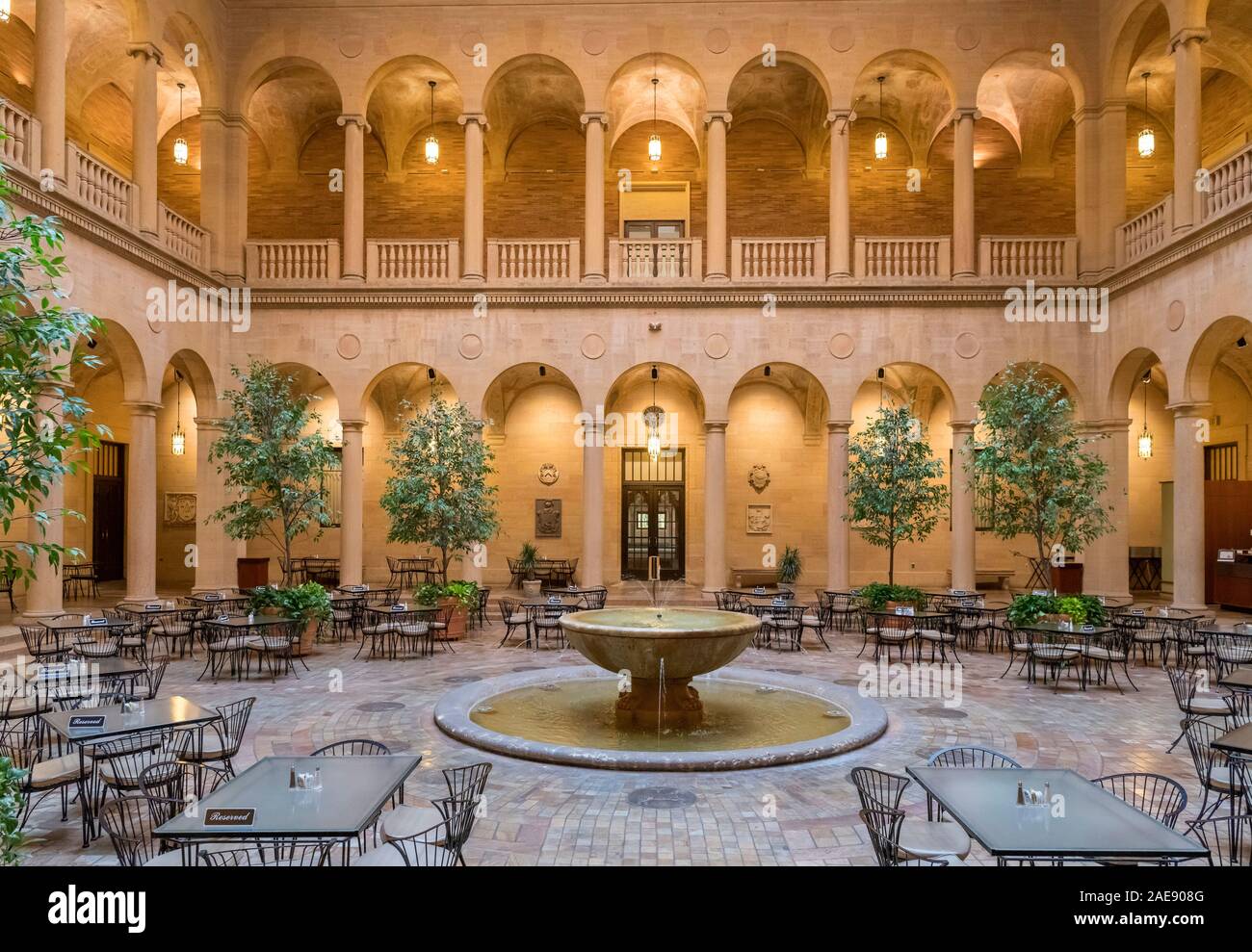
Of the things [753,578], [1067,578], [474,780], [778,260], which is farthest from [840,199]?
[474,780]

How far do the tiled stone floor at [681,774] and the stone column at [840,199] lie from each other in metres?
9.52

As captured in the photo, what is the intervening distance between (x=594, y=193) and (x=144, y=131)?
9186 mm

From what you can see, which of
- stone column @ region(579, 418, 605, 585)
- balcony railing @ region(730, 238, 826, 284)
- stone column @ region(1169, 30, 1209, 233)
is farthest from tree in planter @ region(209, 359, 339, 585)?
stone column @ region(1169, 30, 1209, 233)

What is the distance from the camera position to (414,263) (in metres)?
18.3

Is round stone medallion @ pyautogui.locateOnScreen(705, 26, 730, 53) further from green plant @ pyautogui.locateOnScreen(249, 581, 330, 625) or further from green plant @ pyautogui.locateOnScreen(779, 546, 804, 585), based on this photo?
green plant @ pyautogui.locateOnScreen(249, 581, 330, 625)

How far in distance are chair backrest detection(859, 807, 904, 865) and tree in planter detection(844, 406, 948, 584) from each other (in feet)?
36.0

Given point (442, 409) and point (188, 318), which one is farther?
point (188, 318)

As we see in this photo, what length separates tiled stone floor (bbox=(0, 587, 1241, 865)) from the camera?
531 cm

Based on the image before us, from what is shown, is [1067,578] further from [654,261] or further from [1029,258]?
[654,261]

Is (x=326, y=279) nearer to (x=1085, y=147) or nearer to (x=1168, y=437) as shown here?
(x=1085, y=147)

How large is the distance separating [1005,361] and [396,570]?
51.7 feet
